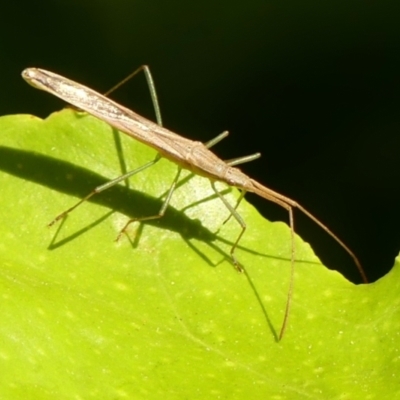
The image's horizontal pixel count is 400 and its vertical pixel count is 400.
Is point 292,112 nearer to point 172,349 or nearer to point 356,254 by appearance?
point 356,254

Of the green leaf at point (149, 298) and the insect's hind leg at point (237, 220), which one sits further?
the insect's hind leg at point (237, 220)

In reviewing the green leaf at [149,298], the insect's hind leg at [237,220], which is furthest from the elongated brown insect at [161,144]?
the green leaf at [149,298]

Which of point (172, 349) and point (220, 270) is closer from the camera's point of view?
point (172, 349)

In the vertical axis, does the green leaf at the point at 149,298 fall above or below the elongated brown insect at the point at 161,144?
below

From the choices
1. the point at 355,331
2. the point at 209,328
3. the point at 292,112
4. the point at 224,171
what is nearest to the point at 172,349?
the point at 209,328

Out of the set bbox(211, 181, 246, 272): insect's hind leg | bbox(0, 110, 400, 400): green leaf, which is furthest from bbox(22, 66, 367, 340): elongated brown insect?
bbox(0, 110, 400, 400): green leaf

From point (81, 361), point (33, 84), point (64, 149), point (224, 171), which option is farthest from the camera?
point (224, 171)

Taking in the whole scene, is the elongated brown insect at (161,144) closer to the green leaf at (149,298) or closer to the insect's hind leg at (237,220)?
the insect's hind leg at (237,220)

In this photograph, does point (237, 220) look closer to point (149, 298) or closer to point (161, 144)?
point (149, 298)
